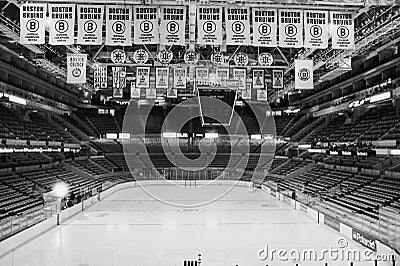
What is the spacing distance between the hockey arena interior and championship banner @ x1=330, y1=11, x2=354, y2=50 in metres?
0.04

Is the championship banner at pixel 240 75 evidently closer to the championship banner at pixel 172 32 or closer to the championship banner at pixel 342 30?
the championship banner at pixel 342 30

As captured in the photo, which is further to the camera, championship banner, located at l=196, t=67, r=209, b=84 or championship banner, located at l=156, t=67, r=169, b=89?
championship banner, located at l=196, t=67, r=209, b=84

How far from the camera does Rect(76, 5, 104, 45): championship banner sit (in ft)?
30.4

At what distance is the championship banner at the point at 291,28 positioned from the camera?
9625 millimetres

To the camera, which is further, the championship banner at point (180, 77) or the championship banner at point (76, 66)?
the championship banner at point (180, 77)

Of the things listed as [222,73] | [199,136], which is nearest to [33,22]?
[222,73]

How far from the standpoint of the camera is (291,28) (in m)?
9.70

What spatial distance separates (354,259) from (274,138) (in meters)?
29.2

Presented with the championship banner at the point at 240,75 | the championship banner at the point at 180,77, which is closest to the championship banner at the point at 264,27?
the championship banner at the point at 180,77

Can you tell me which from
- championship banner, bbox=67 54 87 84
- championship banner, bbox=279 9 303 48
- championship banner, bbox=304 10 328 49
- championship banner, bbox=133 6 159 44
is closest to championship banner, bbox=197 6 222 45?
championship banner, bbox=133 6 159 44

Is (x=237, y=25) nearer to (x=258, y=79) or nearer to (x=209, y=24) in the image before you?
(x=209, y=24)

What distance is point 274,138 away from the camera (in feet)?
130

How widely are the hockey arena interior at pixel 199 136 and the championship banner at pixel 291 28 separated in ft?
0.11

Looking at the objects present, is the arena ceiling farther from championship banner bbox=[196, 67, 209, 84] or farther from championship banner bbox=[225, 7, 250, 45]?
championship banner bbox=[196, 67, 209, 84]
